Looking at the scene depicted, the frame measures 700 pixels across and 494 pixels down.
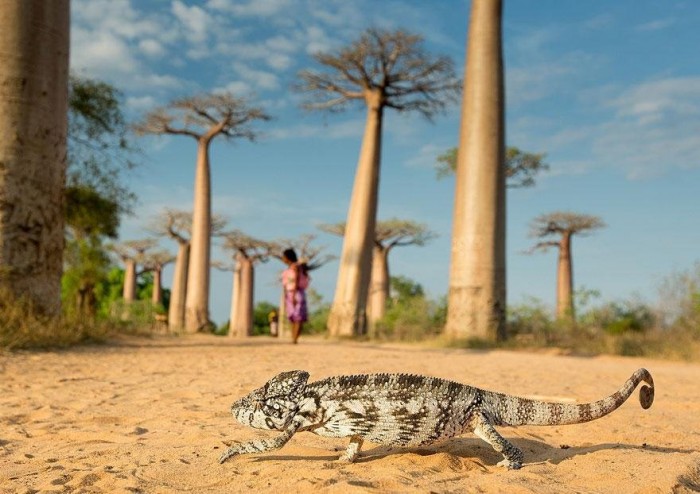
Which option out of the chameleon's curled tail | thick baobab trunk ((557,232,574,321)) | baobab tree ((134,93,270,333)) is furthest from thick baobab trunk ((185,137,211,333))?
the chameleon's curled tail

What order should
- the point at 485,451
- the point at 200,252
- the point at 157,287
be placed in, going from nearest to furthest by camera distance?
the point at 485,451 → the point at 200,252 → the point at 157,287

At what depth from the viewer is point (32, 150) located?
9.23 meters

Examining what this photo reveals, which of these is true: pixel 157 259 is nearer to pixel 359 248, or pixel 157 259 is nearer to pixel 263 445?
pixel 359 248

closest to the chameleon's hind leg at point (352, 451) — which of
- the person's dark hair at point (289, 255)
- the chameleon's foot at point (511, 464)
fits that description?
the chameleon's foot at point (511, 464)

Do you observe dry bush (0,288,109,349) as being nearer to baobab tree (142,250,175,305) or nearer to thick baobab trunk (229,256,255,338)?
thick baobab trunk (229,256,255,338)

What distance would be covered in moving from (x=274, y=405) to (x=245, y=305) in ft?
96.8

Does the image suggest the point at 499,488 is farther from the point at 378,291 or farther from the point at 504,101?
the point at 378,291

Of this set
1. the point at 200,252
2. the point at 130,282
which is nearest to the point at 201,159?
the point at 200,252

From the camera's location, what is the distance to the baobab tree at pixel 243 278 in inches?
1257

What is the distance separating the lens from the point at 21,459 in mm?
3322

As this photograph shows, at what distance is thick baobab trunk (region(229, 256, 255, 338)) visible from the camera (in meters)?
31.7

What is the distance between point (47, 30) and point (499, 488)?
31.2 feet

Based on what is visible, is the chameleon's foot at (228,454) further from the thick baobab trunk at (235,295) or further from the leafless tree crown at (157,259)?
the leafless tree crown at (157,259)

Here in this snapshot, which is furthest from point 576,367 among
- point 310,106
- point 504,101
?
point 310,106
